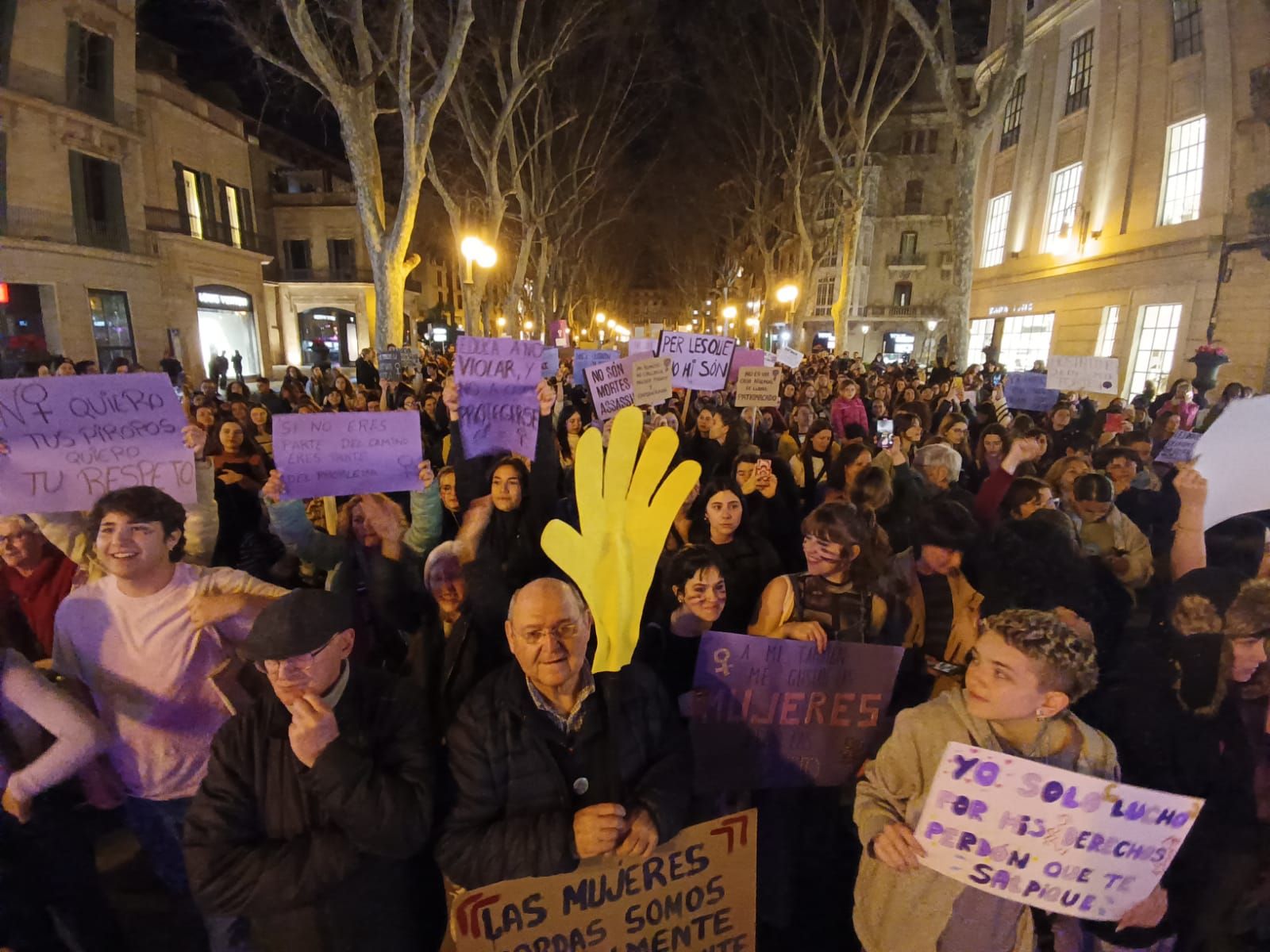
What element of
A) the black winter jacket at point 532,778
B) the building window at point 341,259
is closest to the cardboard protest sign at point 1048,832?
the black winter jacket at point 532,778

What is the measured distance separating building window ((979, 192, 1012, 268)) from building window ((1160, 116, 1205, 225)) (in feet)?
23.0

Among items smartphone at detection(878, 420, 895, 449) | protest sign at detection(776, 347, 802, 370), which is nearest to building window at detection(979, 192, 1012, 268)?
protest sign at detection(776, 347, 802, 370)

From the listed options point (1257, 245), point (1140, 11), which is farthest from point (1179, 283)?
point (1140, 11)

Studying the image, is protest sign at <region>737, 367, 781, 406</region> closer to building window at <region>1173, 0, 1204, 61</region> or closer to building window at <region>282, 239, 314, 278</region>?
building window at <region>1173, 0, 1204, 61</region>

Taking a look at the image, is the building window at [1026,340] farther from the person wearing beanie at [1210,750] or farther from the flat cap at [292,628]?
the flat cap at [292,628]

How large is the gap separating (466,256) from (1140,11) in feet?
56.1

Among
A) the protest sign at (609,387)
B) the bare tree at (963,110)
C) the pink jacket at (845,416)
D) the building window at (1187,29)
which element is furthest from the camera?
the building window at (1187,29)

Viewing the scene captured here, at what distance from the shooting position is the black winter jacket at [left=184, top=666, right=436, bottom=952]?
182 cm

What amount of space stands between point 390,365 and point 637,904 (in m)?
11.2

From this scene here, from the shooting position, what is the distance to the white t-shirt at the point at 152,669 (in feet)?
7.68

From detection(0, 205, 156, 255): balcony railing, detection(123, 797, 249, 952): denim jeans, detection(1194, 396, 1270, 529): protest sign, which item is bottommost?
detection(123, 797, 249, 952): denim jeans

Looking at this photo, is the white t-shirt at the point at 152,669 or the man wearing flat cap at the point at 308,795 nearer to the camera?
the man wearing flat cap at the point at 308,795

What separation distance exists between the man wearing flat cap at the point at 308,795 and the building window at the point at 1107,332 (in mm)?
20351

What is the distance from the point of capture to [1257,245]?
13.3m
